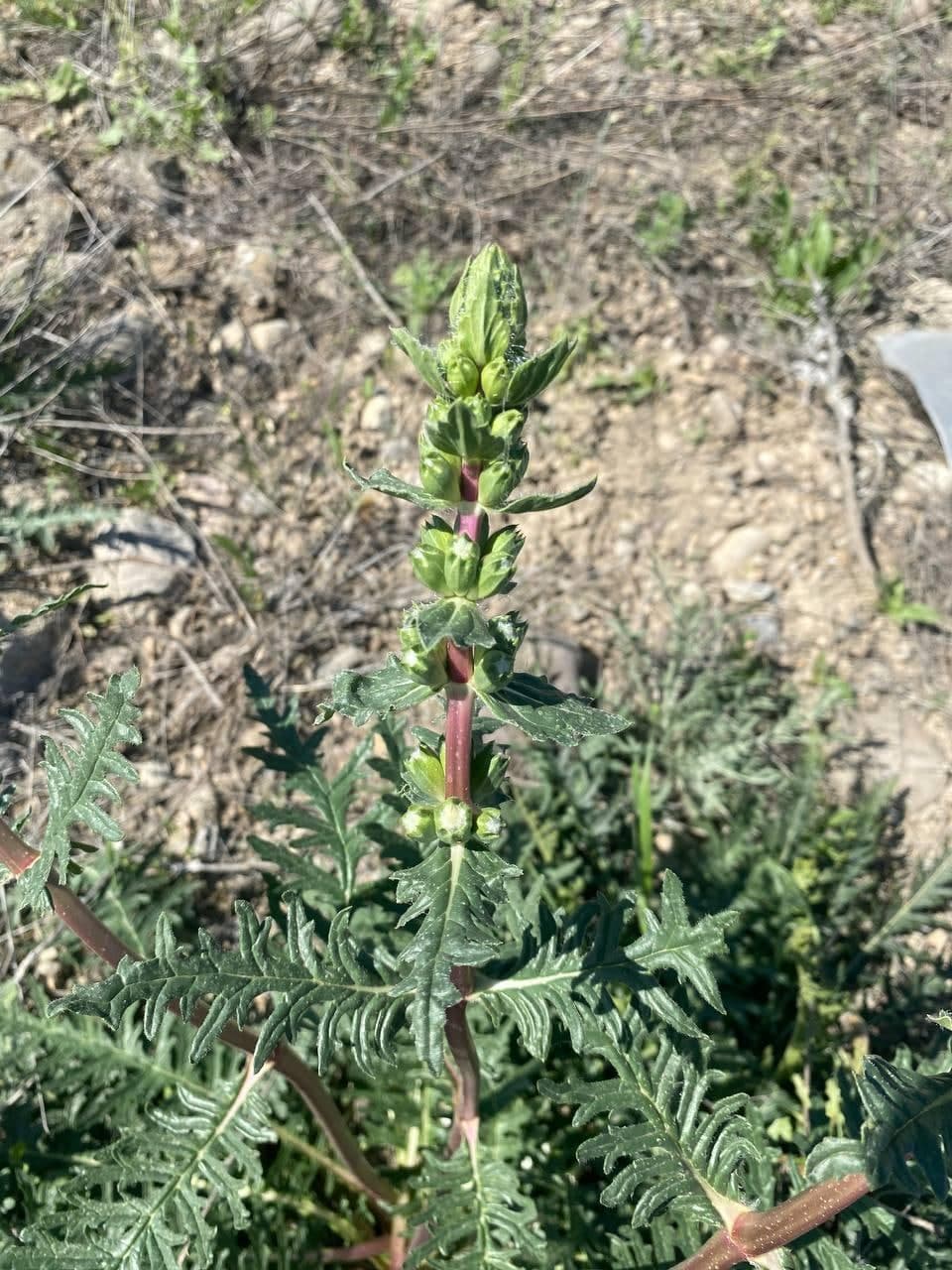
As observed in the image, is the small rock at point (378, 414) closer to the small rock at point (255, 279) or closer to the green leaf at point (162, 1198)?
the small rock at point (255, 279)

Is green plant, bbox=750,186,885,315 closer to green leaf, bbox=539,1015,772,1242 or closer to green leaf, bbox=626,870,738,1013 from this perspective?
green leaf, bbox=626,870,738,1013

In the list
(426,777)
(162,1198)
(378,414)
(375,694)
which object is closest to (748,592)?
(378,414)

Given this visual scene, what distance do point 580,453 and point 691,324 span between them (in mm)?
960

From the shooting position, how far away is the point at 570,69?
5172mm

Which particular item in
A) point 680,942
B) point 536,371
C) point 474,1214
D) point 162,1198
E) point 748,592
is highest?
point 536,371

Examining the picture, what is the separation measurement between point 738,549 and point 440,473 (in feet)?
10.2

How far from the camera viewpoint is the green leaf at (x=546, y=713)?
49.1 inches

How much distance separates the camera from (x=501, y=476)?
117 centimetres

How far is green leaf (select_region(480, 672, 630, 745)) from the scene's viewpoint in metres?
1.25

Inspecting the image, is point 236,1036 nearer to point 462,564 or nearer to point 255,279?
point 462,564

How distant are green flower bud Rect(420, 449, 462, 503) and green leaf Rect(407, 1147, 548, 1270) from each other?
49.8 inches

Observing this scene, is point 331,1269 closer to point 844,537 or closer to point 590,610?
point 590,610

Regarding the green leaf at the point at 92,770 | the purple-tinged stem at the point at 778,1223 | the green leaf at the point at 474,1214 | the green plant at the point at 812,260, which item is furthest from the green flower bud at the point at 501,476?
the green plant at the point at 812,260

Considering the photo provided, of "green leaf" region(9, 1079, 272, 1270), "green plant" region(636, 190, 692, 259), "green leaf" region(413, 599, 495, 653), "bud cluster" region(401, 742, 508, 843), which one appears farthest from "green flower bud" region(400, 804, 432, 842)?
"green plant" region(636, 190, 692, 259)
